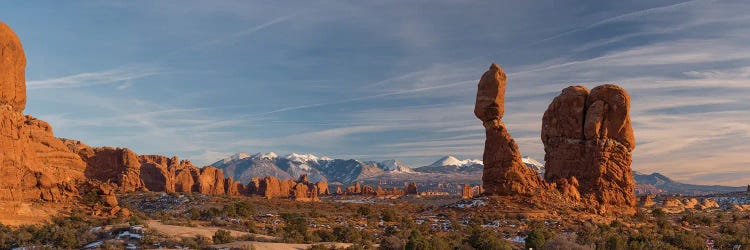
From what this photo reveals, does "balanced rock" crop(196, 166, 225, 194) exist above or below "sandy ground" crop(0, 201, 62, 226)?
above

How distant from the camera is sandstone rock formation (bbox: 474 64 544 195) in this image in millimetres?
39531

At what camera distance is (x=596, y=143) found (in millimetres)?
41625

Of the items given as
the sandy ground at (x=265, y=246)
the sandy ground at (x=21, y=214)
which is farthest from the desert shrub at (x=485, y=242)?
the sandy ground at (x=21, y=214)

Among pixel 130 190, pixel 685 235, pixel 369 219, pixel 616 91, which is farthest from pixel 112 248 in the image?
pixel 130 190

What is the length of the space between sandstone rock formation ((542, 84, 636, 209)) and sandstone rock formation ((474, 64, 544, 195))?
11.5ft

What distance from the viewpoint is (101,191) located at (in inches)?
1485

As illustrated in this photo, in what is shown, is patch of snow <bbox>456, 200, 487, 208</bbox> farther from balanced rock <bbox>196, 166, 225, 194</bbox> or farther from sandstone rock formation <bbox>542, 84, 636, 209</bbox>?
balanced rock <bbox>196, 166, 225, 194</bbox>

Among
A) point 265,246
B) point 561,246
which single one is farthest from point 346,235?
point 561,246

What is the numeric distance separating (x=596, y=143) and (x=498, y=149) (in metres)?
7.95

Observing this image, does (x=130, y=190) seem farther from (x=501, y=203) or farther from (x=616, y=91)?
(x=616, y=91)

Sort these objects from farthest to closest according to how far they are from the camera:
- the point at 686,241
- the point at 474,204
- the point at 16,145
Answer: the point at 474,204 → the point at 16,145 → the point at 686,241

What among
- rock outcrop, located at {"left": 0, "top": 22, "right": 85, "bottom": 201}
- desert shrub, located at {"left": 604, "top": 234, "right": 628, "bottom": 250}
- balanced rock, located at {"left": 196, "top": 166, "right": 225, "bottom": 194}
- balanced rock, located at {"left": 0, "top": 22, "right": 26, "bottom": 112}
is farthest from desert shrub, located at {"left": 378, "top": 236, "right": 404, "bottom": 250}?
balanced rock, located at {"left": 196, "top": 166, "right": 225, "bottom": 194}

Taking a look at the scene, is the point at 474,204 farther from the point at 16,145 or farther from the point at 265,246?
the point at 16,145

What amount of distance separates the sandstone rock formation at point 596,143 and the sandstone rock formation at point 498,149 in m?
3.52
